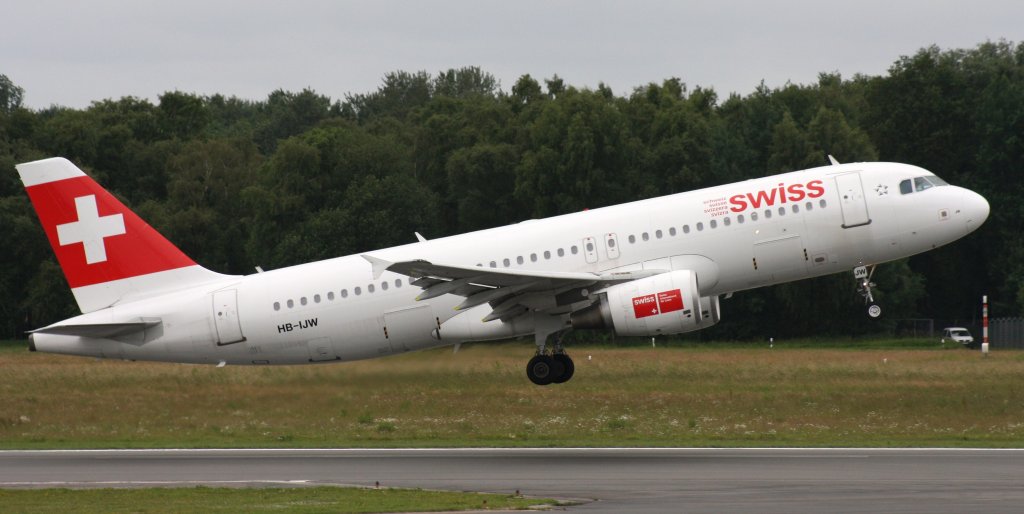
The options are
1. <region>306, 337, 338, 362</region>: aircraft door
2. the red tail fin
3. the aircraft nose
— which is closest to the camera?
the aircraft nose

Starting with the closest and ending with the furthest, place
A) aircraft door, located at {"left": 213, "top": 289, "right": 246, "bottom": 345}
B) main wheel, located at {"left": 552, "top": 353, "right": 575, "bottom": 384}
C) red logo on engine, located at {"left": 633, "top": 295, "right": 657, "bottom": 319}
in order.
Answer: red logo on engine, located at {"left": 633, "top": 295, "right": 657, "bottom": 319} < main wheel, located at {"left": 552, "top": 353, "right": 575, "bottom": 384} < aircraft door, located at {"left": 213, "top": 289, "right": 246, "bottom": 345}

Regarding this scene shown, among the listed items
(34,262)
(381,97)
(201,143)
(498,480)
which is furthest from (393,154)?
(381,97)

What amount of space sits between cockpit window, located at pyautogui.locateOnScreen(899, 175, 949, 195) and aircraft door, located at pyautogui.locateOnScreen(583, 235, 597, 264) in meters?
7.46

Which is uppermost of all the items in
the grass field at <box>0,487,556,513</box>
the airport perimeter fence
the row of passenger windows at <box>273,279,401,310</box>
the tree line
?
the tree line

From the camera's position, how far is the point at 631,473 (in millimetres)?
30203

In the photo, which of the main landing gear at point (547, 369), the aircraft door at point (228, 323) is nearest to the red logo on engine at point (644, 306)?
the main landing gear at point (547, 369)

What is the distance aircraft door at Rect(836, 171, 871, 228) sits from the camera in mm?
34406

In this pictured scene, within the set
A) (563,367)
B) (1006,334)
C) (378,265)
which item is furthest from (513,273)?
(1006,334)

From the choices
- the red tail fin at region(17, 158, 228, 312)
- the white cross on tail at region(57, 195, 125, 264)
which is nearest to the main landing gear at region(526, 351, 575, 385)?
the red tail fin at region(17, 158, 228, 312)

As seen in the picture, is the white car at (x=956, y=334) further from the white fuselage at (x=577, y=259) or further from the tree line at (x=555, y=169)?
the white fuselage at (x=577, y=259)

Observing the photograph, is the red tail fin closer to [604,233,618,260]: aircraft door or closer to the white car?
[604,233,618,260]: aircraft door

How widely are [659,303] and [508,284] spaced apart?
3.54 m

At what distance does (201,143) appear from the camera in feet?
310

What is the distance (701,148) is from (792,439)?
50395 millimetres
